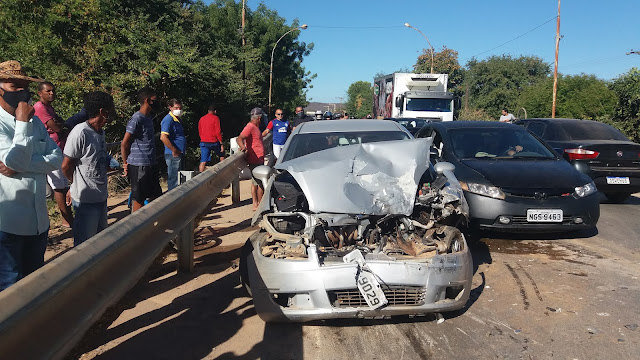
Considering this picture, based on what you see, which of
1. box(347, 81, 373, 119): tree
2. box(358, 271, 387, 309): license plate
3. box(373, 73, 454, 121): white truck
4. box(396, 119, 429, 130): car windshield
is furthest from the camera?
box(347, 81, 373, 119): tree

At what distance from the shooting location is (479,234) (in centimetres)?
687

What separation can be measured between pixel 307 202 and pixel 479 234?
3.40 metres

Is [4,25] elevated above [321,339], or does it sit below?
above

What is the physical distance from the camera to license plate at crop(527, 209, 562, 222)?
5.89 meters

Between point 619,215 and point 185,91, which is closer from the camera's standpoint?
point 619,215

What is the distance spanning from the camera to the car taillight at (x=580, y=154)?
874 cm

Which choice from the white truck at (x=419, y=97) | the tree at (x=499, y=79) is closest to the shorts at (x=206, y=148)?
the white truck at (x=419, y=97)

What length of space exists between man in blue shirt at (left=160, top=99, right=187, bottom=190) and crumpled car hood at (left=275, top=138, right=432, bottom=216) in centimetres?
285

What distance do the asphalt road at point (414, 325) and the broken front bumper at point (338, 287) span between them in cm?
21

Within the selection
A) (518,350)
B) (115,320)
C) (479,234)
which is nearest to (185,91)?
(479,234)

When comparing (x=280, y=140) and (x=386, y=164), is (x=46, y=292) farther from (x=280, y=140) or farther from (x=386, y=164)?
(x=280, y=140)

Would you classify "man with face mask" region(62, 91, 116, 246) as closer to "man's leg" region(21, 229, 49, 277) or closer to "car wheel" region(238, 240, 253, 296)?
"man's leg" region(21, 229, 49, 277)

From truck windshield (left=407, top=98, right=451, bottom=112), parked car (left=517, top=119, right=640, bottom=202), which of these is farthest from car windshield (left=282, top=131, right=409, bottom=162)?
truck windshield (left=407, top=98, right=451, bottom=112)

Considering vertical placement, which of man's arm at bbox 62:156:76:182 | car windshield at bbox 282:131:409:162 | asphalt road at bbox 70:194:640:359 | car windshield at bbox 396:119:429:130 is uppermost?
car windshield at bbox 396:119:429:130
